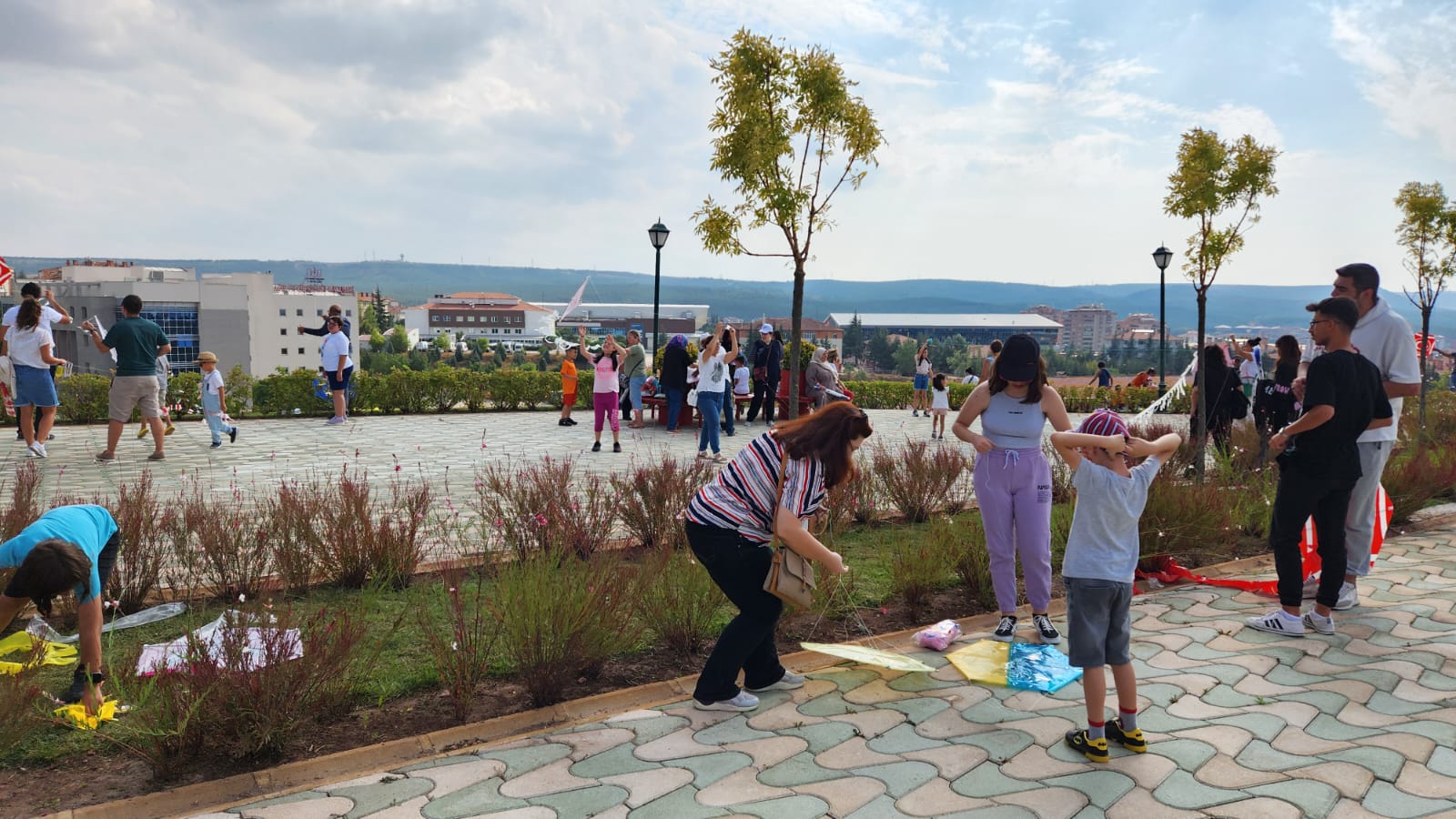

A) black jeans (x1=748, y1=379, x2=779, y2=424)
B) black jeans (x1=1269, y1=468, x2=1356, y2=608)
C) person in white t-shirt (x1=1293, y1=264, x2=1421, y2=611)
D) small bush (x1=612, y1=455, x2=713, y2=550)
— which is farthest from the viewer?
black jeans (x1=748, y1=379, x2=779, y2=424)

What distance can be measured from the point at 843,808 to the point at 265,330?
141057mm

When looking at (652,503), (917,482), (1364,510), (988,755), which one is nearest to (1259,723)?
(988,755)

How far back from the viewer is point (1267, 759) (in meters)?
3.46

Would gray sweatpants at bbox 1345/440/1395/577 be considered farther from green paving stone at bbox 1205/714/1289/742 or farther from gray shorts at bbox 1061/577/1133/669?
gray shorts at bbox 1061/577/1133/669

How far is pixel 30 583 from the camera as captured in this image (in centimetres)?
345

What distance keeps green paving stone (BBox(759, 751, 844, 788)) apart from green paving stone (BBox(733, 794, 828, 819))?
116mm

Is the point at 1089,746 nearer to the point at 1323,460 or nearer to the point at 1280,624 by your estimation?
the point at 1280,624

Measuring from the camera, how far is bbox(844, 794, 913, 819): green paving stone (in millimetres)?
3062

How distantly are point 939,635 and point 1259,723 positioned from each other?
4.87 feet

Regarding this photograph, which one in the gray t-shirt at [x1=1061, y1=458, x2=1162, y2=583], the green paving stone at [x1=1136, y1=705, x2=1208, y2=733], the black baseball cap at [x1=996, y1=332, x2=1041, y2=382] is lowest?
the green paving stone at [x1=1136, y1=705, x2=1208, y2=733]

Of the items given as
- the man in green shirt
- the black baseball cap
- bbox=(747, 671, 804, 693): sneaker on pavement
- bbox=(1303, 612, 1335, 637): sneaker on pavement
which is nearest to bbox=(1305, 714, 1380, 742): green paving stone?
bbox=(1303, 612, 1335, 637): sneaker on pavement

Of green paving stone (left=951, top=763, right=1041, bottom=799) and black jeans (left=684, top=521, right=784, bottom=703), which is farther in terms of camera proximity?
black jeans (left=684, top=521, right=784, bottom=703)

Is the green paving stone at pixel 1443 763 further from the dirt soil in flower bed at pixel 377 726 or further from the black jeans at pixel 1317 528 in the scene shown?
the dirt soil in flower bed at pixel 377 726

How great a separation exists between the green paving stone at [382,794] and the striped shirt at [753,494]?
1.44 m
